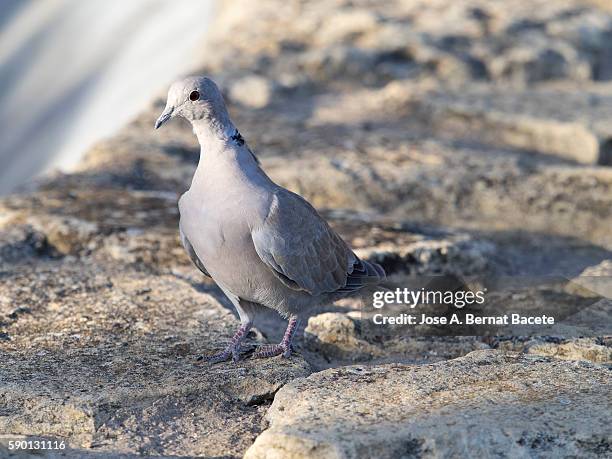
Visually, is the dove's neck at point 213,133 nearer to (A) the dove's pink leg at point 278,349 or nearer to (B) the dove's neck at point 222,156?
(B) the dove's neck at point 222,156

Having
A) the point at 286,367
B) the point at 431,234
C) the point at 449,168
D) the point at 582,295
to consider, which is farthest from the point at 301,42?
the point at 286,367

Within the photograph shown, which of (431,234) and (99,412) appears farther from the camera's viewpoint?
(431,234)

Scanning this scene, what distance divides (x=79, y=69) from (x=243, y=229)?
240 inches

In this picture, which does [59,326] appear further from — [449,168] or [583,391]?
[449,168]

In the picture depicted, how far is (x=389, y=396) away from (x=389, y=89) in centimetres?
329

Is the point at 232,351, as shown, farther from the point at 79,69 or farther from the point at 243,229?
the point at 79,69

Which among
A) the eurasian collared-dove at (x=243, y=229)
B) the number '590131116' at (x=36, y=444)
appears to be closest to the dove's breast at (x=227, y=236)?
the eurasian collared-dove at (x=243, y=229)

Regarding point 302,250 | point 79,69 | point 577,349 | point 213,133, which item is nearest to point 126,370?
point 302,250

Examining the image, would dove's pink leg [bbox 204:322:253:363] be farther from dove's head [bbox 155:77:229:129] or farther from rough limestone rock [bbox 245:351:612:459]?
dove's head [bbox 155:77:229:129]

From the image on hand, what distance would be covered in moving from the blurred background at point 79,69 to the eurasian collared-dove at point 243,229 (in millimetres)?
4630

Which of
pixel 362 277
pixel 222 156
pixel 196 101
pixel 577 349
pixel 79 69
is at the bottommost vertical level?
pixel 577 349

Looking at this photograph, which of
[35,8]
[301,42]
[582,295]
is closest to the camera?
[582,295]

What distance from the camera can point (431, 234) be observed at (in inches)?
143

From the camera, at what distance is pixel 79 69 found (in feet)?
26.8
